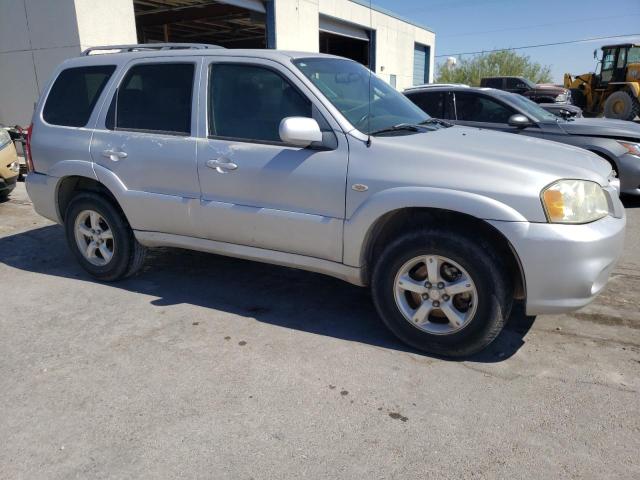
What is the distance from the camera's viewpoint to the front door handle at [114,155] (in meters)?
4.23

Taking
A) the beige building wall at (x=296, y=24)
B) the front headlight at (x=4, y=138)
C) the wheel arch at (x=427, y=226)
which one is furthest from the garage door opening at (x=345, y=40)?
the wheel arch at (x=427, y=226)

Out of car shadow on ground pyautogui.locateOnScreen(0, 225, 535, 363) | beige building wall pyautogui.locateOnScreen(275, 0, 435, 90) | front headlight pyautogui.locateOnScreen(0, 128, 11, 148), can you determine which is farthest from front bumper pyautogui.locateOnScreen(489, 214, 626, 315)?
front headlight pyautogui.locateOnScreen(0, 128, 11, 148)

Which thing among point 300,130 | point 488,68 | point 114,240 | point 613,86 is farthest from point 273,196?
point 488,68

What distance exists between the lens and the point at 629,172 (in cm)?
685

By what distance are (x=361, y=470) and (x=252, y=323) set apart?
5.58ft

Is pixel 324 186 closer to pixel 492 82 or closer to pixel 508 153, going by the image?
pixel 508 153

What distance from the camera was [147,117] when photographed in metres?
4.23

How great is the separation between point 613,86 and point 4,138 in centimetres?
1924

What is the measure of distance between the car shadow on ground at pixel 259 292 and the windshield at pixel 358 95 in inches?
56.1

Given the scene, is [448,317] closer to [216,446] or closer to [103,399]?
[216,446]

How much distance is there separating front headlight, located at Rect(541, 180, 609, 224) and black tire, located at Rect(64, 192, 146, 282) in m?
3.37

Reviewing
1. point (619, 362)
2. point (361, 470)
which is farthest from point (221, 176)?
point (619, 362)

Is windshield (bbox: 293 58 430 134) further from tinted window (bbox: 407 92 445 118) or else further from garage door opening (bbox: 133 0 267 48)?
garage door opening (bbox: 133 0 267 48)

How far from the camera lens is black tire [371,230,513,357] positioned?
3.07 meters
